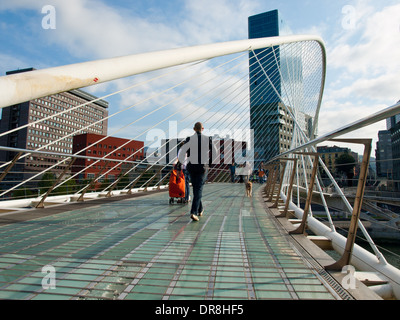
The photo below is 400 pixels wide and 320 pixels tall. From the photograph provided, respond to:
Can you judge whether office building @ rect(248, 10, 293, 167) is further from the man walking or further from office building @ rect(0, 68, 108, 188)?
office building @ rect(0, 68, 108, 188)

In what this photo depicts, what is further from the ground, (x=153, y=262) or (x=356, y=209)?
(x=356, y=209)

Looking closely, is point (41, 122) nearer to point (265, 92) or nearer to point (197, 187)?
point (265, 92)

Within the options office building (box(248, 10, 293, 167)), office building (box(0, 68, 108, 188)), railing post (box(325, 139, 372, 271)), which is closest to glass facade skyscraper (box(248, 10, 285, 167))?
office building (box(248, 10, 293, 167))

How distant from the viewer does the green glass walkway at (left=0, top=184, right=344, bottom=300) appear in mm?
1545

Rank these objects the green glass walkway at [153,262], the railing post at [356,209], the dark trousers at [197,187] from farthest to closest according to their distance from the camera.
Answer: the dark trousers at [197,187]
the railing post at [356,209]
the green glass walkway at [153,262]

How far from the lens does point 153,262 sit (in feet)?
6.72

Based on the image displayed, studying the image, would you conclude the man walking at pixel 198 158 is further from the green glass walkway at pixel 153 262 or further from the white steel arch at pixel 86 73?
the white steel arch at pixel 86 73

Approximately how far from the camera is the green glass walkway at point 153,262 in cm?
154

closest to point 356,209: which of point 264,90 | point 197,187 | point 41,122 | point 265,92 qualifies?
point 197,187

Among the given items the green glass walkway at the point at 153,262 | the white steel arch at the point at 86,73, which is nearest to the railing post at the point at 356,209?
the green glass walkway at the point at 153,262

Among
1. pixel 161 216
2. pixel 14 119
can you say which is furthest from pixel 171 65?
pixel 14 119
